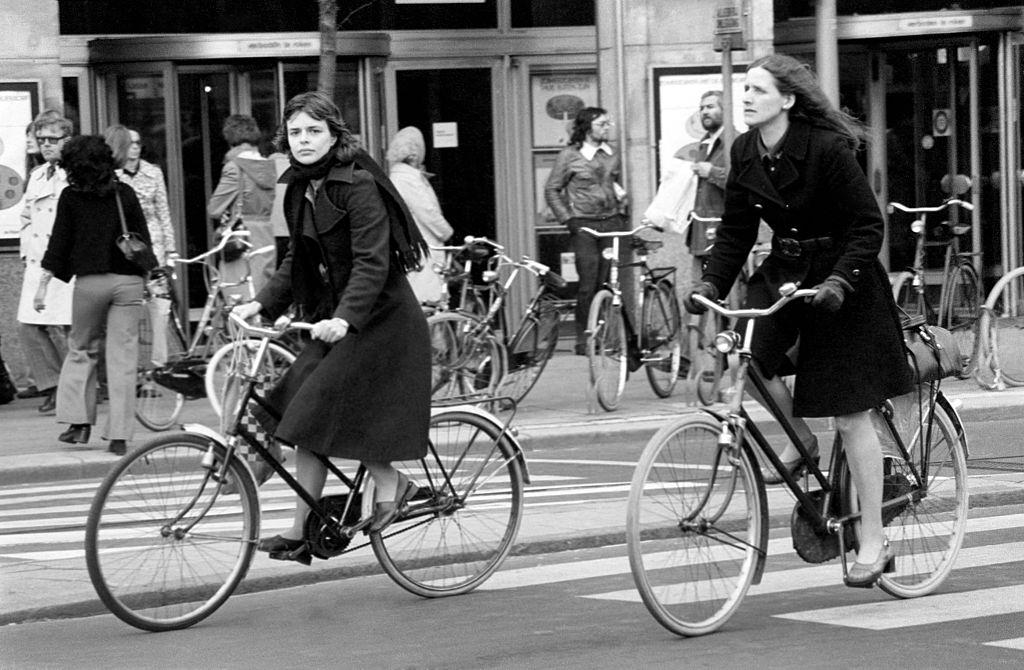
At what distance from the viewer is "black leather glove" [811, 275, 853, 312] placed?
5812mm

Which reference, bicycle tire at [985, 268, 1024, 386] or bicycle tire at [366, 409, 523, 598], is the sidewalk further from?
bicycle tire at [366, 409, 523, 598]

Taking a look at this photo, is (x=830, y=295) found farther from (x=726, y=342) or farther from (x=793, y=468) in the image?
(x=793, y=468)

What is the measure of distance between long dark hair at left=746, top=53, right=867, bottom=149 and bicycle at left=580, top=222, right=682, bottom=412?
20.8 feet

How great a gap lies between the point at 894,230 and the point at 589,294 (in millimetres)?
6075

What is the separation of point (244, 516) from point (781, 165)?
2.19 m

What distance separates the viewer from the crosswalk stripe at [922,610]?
6.04 m

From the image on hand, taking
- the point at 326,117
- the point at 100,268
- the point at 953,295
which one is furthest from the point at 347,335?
the point at 953,295

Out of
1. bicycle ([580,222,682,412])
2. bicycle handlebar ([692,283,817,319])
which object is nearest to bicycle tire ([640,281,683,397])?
bicycle ([580,222,682,412])

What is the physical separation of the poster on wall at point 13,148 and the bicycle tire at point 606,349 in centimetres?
493

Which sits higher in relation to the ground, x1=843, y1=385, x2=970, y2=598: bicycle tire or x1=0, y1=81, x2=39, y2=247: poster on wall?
x1=0, y1=81, x2=39, y2=247: poster on wall

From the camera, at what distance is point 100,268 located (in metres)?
10.7

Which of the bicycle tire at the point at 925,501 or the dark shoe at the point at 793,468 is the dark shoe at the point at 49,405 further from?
the dark shoe at the point at 793,468

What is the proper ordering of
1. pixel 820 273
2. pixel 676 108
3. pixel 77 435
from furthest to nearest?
1. pixel 676 108
2. pixel 77 435
3. pixel 820 273

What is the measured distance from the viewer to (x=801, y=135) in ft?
19.9
